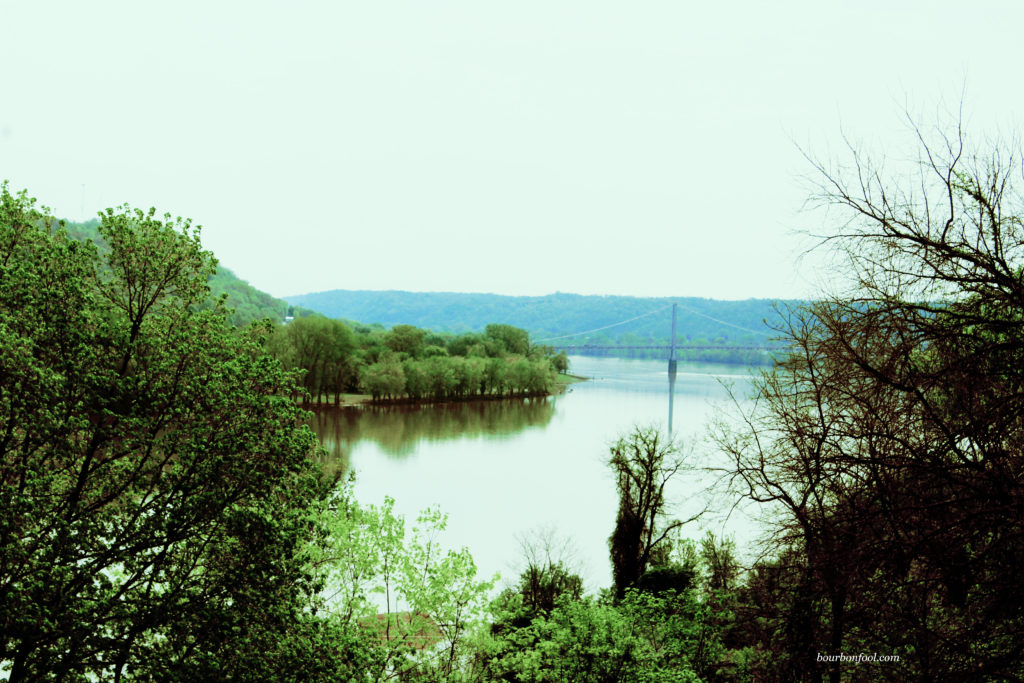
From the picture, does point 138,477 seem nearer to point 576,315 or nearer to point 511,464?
point 511,464

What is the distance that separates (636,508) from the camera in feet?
55.2

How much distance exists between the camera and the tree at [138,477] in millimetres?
6004

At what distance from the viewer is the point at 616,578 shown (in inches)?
640

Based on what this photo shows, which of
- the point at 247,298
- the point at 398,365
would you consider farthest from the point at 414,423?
the point at 247,298

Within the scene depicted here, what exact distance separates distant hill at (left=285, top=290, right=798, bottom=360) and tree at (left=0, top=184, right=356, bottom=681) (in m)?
65.6

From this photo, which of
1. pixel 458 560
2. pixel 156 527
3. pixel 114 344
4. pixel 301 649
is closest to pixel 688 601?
pixel 458 560

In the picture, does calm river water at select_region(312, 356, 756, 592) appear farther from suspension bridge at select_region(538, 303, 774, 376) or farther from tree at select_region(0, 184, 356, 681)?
suspension bridge at select_region(538, 303, 774, 376)

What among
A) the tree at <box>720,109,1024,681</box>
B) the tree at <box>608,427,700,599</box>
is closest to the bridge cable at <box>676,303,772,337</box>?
the tree at <box>608,427,700,599</box>

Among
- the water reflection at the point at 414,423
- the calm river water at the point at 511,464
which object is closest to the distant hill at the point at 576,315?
the calm river water at the point at 511,464

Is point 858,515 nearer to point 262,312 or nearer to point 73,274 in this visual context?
point 73,274

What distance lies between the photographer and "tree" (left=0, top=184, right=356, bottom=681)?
6.00 meters

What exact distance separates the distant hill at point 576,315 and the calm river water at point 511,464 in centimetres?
3044

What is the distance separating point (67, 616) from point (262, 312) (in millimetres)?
76428

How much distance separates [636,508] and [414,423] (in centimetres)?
2543
